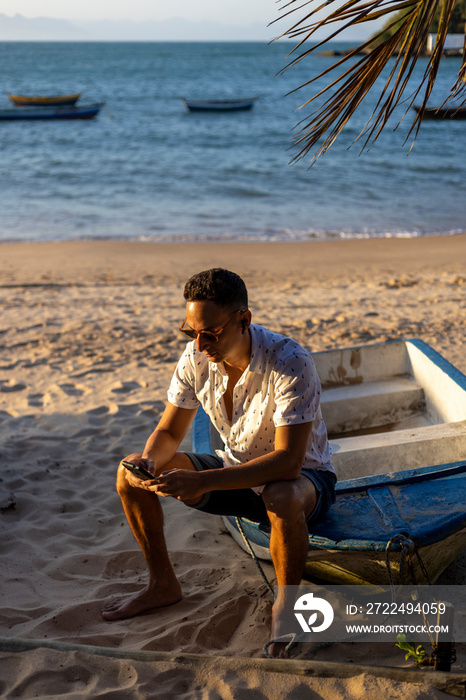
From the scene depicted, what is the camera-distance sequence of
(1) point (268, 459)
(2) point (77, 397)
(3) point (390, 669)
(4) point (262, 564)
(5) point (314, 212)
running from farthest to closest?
(5) point (314, 212) < (2) point (77, 397) < (4) point (262, 564) < (1) point (268, 459) < (3) point (390, 669)

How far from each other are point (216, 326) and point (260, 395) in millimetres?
352

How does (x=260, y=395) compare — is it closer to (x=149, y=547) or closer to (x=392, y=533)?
(x=392, y=533)

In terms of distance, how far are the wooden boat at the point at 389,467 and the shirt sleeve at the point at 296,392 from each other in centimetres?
47

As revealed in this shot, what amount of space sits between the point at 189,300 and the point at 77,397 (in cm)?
283

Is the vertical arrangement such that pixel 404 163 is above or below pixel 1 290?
→ above

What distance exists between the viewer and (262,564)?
3.06 meters

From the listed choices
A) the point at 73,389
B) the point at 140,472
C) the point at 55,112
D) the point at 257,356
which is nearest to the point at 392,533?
the point at 257,356

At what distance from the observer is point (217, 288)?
2324mm

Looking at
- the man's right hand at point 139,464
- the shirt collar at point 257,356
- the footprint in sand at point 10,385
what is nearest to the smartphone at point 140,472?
the man's right hand at point 139,464

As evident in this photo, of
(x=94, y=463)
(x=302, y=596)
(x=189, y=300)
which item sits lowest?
(x=94, y=463)

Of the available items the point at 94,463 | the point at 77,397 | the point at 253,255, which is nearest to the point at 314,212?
the point at 253,255

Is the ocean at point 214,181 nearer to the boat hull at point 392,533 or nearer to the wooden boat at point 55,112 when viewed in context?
the wooden boat at point 55,112

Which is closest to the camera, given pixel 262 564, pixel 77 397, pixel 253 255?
pixel 262 564

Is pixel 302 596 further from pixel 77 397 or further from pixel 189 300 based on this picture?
pixel 77 397
